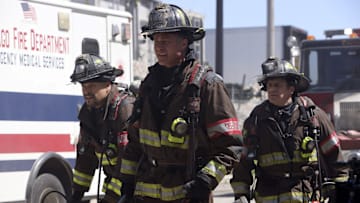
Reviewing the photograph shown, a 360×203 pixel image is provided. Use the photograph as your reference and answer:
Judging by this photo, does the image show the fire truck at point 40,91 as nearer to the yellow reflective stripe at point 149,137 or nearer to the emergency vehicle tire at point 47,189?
the emergency vehicle tire at point 47,189

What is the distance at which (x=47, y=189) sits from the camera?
30.7 ft

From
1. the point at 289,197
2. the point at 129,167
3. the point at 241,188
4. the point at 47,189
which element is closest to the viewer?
the point at 129,167

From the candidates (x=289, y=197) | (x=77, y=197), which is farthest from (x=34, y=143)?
(x=289, y=197)

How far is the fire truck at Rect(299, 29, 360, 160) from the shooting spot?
570 inches

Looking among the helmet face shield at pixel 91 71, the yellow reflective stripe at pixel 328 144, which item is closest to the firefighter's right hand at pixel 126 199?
the helmet face shield at pixel 91 71

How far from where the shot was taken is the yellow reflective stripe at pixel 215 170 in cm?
489

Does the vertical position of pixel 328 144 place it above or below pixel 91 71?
below

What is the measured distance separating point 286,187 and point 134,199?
138cm

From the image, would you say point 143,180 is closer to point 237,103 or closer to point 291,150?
point 291,150

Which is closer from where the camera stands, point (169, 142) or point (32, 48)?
point (169, 142)

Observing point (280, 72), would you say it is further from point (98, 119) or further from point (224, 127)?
point (224, 127)

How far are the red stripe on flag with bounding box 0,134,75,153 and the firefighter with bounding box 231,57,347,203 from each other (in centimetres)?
314

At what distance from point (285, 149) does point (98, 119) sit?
1.61 metres

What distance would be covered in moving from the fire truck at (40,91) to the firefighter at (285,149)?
10.6 feet
